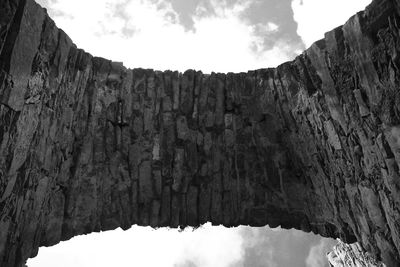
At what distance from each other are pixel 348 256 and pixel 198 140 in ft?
29.0

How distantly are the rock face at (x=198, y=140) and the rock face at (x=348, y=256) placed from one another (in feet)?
16.4

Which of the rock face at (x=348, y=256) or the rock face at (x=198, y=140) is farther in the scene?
the rock face at (x=348, y=256)

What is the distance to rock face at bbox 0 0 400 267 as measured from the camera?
203 inches

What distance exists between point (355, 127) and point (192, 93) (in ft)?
12.2

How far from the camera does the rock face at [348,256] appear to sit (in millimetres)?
11661

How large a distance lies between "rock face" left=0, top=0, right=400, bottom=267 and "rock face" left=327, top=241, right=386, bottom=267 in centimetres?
500

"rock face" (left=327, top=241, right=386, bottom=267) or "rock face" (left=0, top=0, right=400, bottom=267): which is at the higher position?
"rock face" (left=0, top=0, right=400, bottom=267)

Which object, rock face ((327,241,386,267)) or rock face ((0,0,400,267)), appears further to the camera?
rock face ((327,241,386,267))

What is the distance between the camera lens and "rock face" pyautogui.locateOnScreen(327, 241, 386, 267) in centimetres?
1166

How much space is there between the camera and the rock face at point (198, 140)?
515cm

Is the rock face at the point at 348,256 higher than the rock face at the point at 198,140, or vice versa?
the rock face at the point at 198,140

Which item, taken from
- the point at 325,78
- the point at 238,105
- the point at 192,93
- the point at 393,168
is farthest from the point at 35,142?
the point at 393,168

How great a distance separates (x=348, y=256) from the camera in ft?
43.7

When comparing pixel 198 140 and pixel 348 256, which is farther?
pixel 348 256
